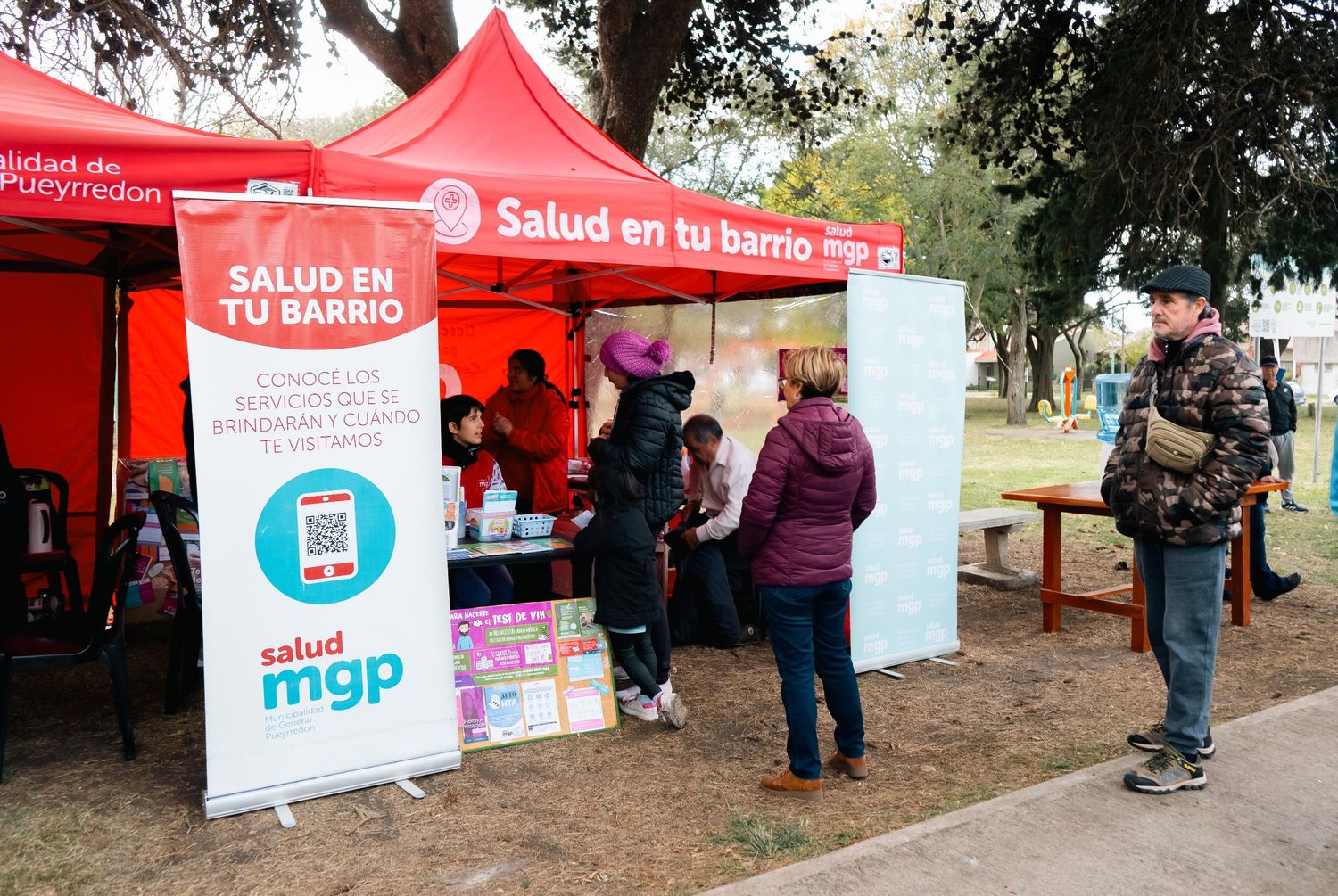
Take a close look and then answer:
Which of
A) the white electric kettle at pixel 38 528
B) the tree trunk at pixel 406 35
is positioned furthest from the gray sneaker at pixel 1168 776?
the tree trunk at pixel 406 35

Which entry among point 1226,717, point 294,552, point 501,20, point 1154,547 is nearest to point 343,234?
point 294,552

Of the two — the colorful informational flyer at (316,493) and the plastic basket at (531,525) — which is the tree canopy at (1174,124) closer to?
the plastic basket at (531,525)

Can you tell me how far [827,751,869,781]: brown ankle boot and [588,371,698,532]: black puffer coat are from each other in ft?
3.97

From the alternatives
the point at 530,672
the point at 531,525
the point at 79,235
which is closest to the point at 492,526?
the point at 531,525

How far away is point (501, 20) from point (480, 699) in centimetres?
349

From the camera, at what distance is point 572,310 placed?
845 cm

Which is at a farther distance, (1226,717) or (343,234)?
(1226,717)

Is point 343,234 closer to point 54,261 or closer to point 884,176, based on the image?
point 54,261

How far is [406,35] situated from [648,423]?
586 centimetres

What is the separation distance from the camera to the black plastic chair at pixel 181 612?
175 inches

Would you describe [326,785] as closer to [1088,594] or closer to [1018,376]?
[1088,594]

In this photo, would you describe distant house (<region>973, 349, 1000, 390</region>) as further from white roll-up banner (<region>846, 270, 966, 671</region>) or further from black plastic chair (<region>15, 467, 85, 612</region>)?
black plastic chair (<region>15, 467, 85, 612</region>)

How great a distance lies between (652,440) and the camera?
A: 4.36 metres

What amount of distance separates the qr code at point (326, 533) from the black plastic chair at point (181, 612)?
0.89 metres
